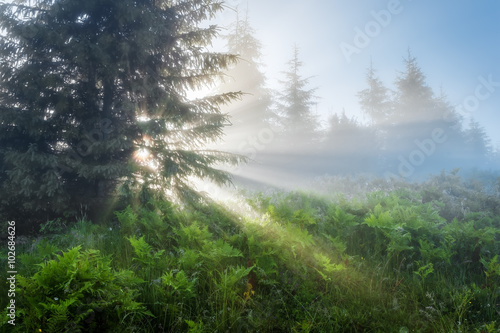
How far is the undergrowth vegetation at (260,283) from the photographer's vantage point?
2.17m

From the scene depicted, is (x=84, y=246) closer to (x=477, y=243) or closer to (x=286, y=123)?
(x=477, y=243)

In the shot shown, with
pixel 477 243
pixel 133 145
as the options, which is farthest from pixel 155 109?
pixel 477 243

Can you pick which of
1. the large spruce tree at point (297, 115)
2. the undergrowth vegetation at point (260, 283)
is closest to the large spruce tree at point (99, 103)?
the undergrowth vegetation at point (260, 283)

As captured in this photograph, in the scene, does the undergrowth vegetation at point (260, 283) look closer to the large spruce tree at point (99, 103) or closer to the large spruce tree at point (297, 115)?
the large spruce tree at point (99, 103)

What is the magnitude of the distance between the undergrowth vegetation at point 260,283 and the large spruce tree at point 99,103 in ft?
4.74

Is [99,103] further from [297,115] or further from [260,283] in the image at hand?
[297,115]

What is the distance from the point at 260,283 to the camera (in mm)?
3299

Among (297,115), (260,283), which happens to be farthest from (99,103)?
(297,115)

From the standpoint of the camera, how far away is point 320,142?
28766mm

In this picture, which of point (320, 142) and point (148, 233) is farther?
point (320, 142)

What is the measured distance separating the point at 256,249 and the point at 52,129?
6.03 metres

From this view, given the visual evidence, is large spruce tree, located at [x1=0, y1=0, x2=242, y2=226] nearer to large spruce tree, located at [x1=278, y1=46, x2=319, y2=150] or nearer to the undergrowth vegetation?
the undergrowth vegetation

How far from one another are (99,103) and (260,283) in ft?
22.3

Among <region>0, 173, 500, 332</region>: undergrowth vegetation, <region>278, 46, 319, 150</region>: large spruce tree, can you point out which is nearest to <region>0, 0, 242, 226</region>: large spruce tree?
<region>0, 173, 500, 332</region>: undergrowth vegetation
